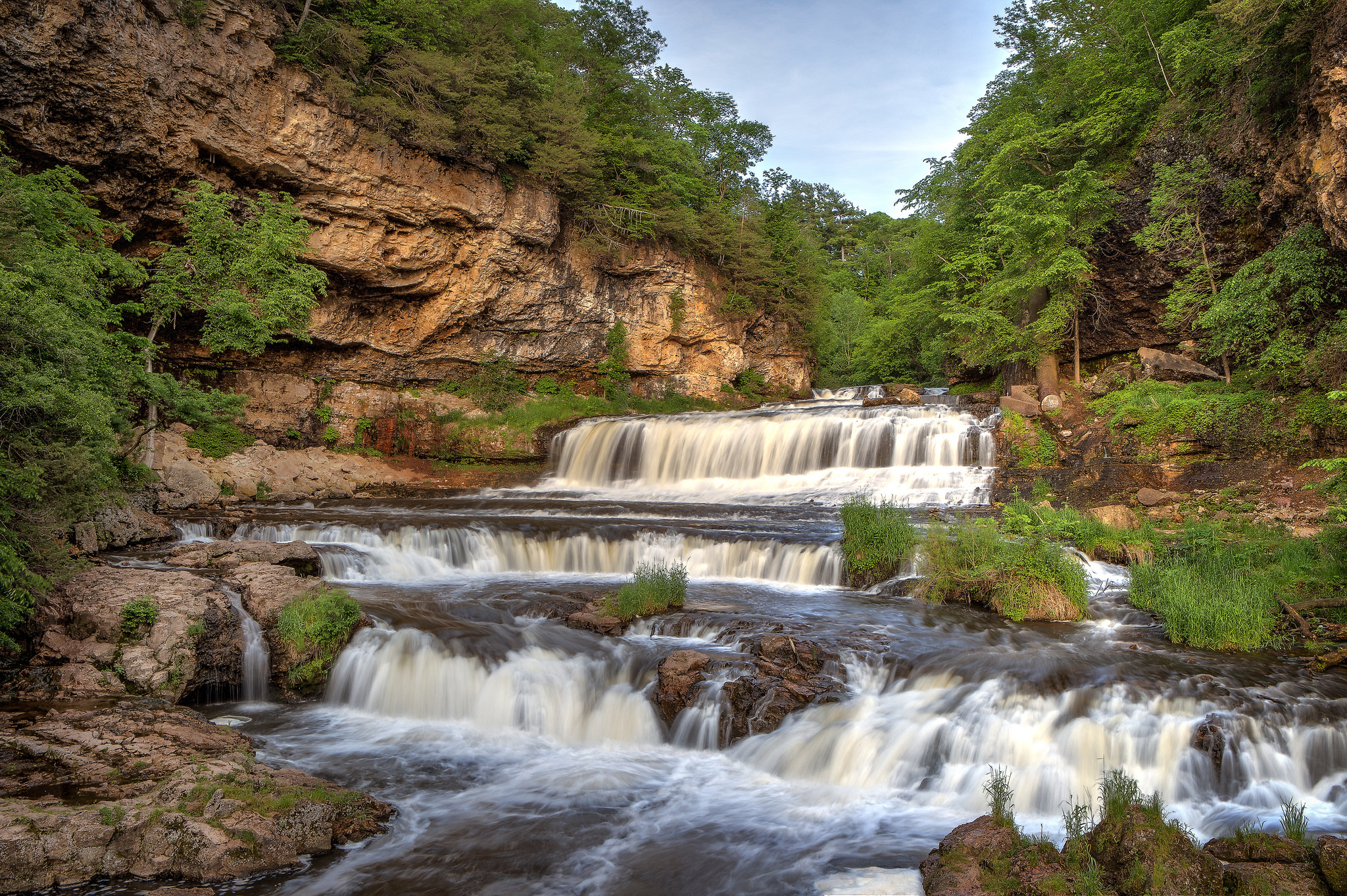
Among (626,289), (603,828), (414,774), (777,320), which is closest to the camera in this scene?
(603,828)

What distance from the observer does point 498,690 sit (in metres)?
7.29

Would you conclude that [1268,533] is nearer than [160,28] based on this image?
Yes

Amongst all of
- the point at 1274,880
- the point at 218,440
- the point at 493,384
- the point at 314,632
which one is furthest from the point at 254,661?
the point at 493,384

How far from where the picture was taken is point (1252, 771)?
17.2 feet

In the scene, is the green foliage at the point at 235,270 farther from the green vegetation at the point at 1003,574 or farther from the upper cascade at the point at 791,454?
the green vegetation at the point at 1003,574

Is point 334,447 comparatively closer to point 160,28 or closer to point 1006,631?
point 160,28

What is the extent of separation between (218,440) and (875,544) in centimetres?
1752

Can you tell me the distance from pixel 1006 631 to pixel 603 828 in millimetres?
5348

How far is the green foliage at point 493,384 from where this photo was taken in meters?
23.6

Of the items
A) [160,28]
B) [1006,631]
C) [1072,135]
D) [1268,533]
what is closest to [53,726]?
[1006,631]

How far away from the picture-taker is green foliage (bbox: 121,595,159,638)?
7.01m

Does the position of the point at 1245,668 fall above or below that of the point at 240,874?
above

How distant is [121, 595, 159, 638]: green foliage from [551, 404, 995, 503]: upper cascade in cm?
1310

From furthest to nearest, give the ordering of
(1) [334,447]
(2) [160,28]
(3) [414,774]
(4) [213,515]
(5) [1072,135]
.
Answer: (1) [334,447], (5) [1072,135], (2) [160,28], (4) [213,515], (3) [414,774]
